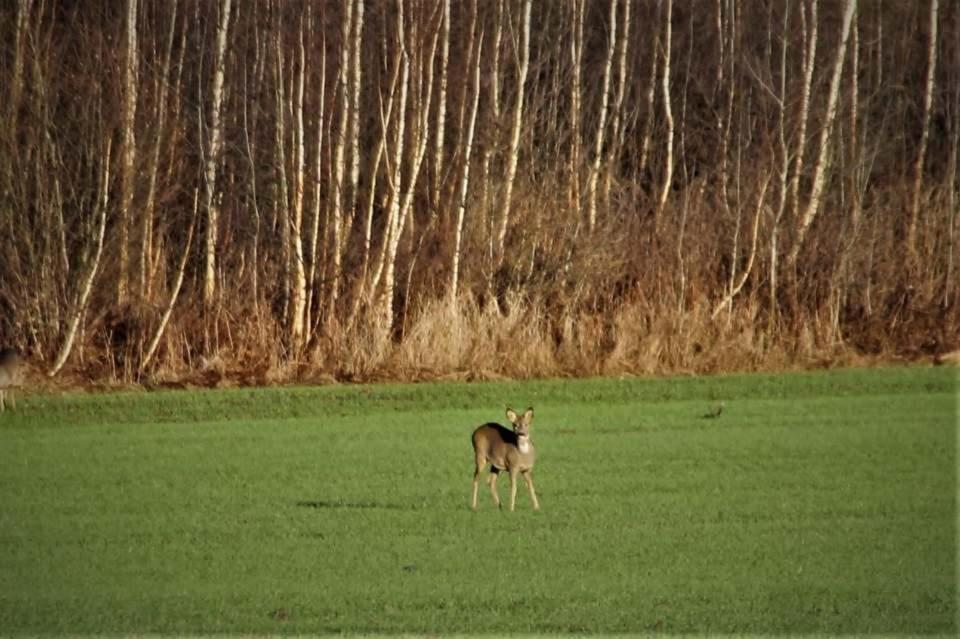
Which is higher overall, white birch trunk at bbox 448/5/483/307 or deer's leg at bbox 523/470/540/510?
white birch trunk at bbox 448/5/483/307

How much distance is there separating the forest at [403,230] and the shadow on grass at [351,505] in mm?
8851

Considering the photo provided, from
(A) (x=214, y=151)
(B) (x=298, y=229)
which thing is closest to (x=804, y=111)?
(B) (x=298, y=229)

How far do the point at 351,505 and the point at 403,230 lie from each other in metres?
13.7

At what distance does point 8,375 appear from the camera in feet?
59.4

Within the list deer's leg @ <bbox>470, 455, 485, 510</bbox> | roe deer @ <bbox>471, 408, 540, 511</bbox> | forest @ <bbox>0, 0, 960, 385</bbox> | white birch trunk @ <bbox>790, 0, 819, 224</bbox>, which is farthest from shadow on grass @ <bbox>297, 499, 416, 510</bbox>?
white birch trunk @ <bbox>790, 0, 819, 224</bbox>

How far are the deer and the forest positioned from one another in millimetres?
2259

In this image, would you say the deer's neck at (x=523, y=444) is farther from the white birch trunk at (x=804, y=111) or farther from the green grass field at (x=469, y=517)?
the white birch trunk at (x=804, y=111)

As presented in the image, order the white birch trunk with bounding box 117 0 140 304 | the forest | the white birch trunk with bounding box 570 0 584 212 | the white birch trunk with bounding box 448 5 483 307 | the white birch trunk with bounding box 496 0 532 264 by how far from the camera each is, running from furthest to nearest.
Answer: the white birch trunk with bounding box 570 0 584 212, the white birch trunk with bounding box 496 0 532 264, the white birch trunk with bounding box 448 5 483 307, the white birch trunk with bounding box 117 0 140 304, the forest

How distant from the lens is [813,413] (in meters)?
16.4

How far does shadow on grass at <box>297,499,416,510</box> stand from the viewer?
11297mm

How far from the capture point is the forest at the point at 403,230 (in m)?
21.4

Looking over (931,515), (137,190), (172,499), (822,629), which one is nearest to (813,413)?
(931,515)

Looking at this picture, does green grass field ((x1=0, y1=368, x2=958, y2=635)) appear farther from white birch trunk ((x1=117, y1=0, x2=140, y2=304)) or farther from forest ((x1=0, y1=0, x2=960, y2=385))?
white birch trunk ((x1=117, y1=0, x2=140, y2=304))

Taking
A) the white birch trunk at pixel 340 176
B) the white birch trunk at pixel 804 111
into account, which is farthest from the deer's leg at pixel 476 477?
the white birch trunk at pixel 804 111
